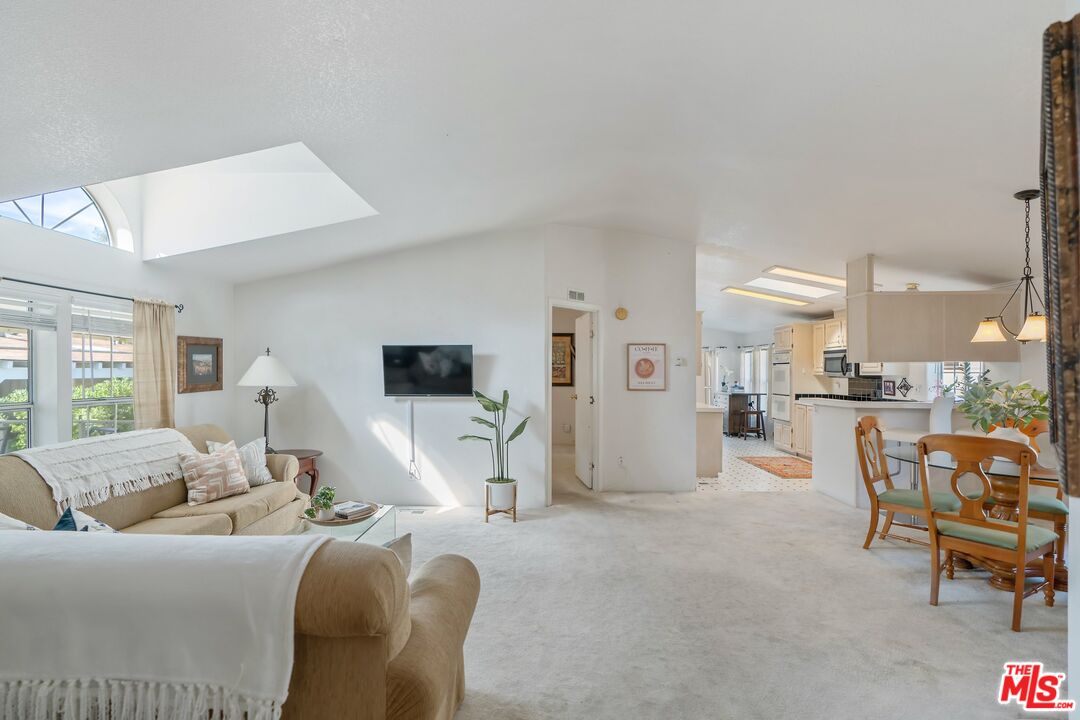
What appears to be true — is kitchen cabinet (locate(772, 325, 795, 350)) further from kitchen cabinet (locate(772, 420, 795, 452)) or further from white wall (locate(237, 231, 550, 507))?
white wall (locate(237, 231, 550, 507))

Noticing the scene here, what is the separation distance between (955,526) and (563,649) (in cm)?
224

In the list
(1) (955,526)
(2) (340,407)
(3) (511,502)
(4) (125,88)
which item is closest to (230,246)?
(2) (340,407)

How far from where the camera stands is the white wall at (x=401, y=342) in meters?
5.43

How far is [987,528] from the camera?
296 centimetres

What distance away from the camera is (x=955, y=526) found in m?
3.04

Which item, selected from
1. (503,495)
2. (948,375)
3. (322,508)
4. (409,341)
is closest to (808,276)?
(948,375)

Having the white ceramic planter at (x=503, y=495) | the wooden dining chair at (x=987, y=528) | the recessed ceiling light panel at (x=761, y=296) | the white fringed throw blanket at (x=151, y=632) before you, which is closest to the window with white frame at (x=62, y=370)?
the white fringed throw blanket at (x=151, y=632)

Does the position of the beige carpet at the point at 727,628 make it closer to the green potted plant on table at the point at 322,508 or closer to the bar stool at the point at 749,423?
the green potted plant on table at the point at 322,508

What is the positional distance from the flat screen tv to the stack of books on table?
200cm

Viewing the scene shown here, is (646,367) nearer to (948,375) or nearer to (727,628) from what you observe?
(727,628)

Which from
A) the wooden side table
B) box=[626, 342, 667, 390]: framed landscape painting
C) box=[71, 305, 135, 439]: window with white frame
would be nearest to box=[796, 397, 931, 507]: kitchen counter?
box=[626, 342, 667, 390]: framed landscape painting

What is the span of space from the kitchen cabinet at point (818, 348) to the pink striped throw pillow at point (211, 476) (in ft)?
25.6

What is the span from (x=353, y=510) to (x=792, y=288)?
6621 millimetres

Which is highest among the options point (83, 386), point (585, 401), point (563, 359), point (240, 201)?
point (240, 201)
